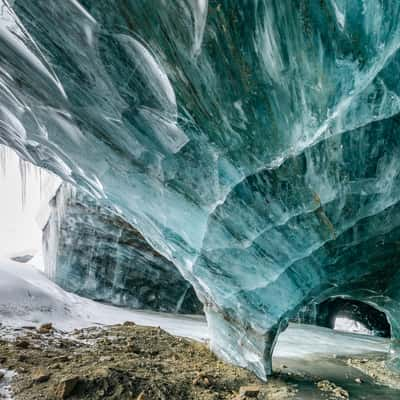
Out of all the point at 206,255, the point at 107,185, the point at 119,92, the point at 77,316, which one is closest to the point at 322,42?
the point at 119,92

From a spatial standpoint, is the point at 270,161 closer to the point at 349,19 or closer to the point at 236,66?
the point at 236,66

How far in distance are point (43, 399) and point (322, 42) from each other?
3.10 meters

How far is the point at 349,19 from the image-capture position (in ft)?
6.93

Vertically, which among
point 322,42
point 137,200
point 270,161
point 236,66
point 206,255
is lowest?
point 206,255

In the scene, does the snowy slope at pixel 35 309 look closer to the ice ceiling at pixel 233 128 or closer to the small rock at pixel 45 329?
the small rock at pixel 45 329

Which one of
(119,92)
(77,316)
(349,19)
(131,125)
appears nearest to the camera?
(349,19)

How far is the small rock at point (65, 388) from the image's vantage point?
236 cm

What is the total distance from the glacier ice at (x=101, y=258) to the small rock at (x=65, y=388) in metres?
6.42

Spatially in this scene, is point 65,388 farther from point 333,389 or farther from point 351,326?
point 351,326

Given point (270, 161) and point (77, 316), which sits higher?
point (270, 161)

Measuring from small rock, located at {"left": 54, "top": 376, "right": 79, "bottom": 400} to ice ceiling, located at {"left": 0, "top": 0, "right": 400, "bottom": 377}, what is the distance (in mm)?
1592

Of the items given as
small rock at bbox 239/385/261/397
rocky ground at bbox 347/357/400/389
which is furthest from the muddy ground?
rocky ground at bbox 347/357/400/389

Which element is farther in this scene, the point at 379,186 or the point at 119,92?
the point at 379,186

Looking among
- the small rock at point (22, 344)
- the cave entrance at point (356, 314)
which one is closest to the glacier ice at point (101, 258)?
the small rock at point (22, 344)
